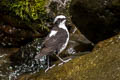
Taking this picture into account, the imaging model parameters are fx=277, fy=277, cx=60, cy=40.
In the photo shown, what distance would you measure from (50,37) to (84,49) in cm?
234

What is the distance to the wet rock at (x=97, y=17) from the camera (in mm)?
6625

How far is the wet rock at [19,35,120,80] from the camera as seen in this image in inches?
170

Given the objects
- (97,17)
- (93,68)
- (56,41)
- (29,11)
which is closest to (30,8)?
Result: (29,11)

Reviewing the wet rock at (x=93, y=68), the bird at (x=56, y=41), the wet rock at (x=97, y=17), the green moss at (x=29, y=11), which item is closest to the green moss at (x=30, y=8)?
the green moss at (x=29, y=11)

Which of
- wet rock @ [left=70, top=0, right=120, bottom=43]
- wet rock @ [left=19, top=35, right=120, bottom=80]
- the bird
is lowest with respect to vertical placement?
wet rock @ [left=70, top=0, right=120, bottom=43]

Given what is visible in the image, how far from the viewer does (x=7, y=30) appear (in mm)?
8297

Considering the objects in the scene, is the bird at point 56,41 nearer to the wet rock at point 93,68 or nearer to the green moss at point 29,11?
the wet rock at point 93,68

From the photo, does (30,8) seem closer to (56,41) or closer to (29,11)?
(29,11)

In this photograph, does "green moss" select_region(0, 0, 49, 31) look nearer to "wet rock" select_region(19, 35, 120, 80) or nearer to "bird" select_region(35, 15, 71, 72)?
"bird" select_region(35, 15, 71, 72)

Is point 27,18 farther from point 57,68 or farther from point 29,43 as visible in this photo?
point 57,68

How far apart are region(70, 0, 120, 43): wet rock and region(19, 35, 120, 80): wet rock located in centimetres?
152

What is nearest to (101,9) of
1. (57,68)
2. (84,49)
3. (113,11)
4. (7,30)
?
(113,11)

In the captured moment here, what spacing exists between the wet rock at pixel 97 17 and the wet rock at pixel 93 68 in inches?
59.7

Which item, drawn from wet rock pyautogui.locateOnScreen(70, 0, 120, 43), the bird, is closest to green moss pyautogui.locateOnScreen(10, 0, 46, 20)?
wet rock pyautogui.locateOnScreen(70, 0, 120, 43)
